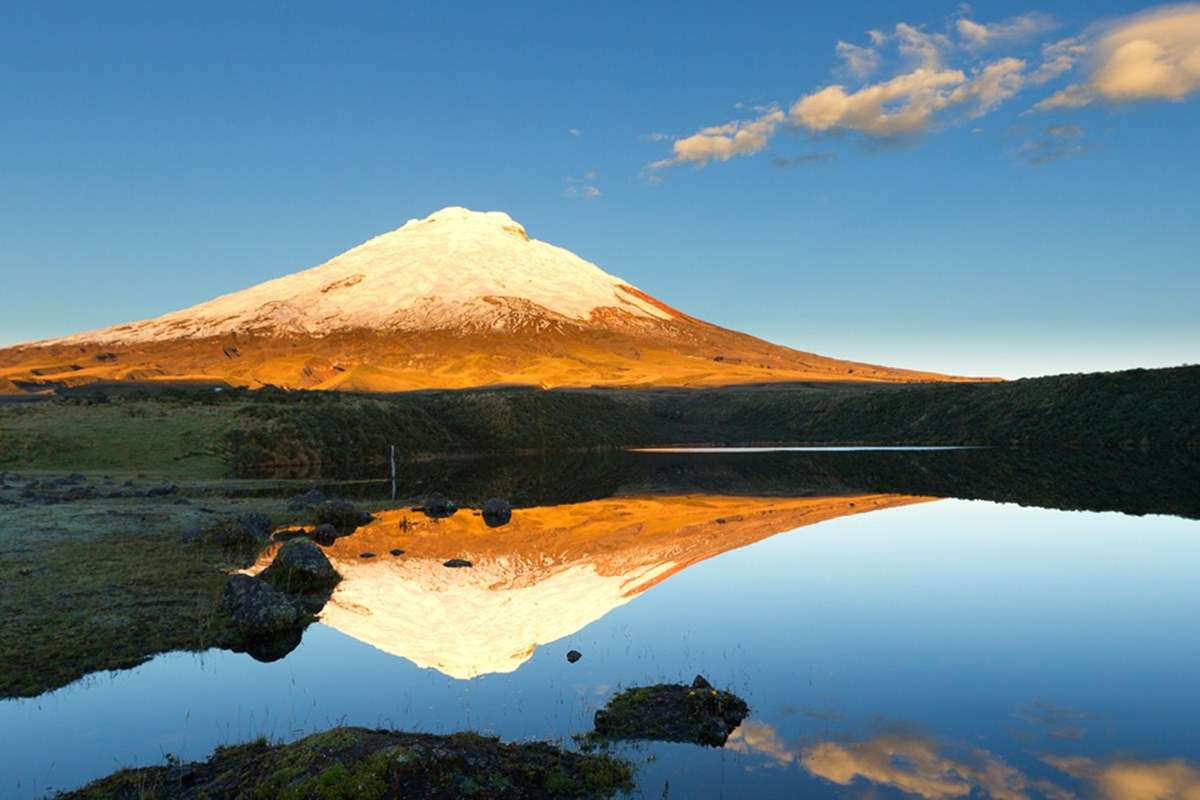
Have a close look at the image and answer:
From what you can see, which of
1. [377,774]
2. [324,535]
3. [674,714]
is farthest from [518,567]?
[377,774]

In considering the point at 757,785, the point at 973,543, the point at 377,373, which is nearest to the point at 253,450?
the point at 973,543

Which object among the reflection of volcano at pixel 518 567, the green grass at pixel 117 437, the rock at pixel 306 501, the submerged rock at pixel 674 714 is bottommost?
the reflection of volcano at pixel 518 567

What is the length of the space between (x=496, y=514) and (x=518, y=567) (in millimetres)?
13647

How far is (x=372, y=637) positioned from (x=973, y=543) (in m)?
29.3

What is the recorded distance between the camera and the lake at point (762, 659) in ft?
48.5

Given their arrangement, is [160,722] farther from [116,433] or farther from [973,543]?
[116,433]

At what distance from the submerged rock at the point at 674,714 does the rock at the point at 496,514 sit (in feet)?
92.7

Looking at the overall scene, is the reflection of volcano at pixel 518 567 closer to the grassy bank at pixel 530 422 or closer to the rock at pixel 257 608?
the rock at pixel 257 608

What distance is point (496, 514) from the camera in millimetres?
46500

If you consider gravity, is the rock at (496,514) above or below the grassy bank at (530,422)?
below

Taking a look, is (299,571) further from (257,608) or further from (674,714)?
(674,714)

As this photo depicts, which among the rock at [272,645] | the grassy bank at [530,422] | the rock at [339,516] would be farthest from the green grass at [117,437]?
the rock at [272,645]

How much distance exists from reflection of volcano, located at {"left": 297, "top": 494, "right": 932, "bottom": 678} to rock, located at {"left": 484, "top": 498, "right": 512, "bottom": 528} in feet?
2.33

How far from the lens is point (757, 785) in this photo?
13789 millimetres
